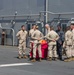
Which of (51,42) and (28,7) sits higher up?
(28,7)

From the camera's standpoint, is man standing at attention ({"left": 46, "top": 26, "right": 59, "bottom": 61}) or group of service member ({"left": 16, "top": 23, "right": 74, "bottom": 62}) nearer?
group of service member ({"left": 16, "top": 23, "right": 74, "bottom": 62})

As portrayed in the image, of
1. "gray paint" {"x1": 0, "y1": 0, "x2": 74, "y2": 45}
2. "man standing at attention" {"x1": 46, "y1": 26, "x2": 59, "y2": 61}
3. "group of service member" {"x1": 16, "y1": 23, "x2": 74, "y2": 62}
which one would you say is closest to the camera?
"group of service member" {"x1": 16, "y1": 23, "x2": 74, "y2": 62}

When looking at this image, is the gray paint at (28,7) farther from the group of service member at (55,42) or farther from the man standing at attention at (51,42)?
the man standing at attention at (51,42)

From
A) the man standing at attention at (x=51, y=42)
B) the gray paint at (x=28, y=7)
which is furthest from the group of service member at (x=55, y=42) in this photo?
the gray paint at (x=28, y=7)

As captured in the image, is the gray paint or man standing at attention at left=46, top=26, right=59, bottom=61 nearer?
man standing at attention at left=46, top=26, right=59, bottom=61

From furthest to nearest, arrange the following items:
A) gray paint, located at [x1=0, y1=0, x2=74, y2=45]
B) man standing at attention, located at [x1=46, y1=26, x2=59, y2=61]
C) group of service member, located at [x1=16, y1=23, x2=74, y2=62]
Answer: gray paint, located at [x1=0, y1=0, x2=74, y2=45]
man standing at attention, located at [x1=46, y1=26, x2=59, y2=61]
group of service member, located at [x1=16, y1=23, x2=74, y2=62]

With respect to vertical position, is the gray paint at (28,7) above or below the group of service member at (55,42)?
above

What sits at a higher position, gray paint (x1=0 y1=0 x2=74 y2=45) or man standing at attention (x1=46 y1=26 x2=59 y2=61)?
gray paint (x1=0 y1=0 x2=74 y2=45)

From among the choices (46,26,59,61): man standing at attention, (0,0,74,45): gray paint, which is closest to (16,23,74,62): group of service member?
(46,26,59,61): man standing at attention

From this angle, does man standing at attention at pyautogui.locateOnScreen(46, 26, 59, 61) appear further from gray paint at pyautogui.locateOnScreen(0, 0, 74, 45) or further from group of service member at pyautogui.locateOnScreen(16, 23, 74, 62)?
gray paint at pyautogui.locateOnScreen(0, 0, 74, 45)

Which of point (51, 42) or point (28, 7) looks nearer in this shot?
point (51, 42)

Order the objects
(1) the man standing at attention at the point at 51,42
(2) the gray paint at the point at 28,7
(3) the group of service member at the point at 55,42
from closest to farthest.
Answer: (3) the group of service member at the point at 55,42 → (1) the man standing at attention at the point at 51,42 → (2) the gray paint at the point at 28,7

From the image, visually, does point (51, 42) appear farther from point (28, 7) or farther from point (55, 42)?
point (28, 7)

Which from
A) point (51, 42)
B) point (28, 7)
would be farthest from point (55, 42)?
point (28, 7)
